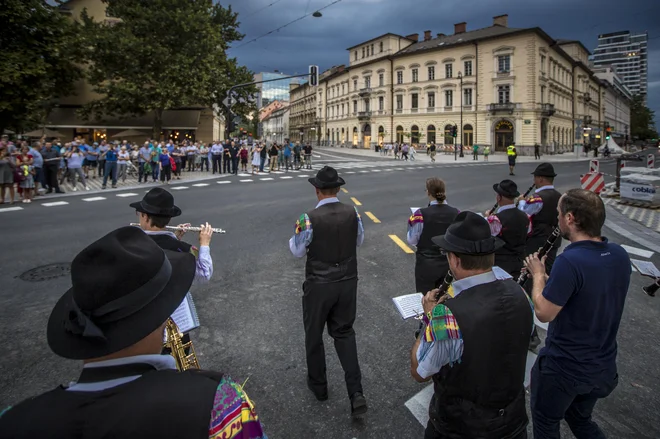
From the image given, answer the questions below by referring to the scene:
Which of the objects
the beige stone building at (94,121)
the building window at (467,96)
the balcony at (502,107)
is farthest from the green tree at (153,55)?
the building window at (467,96)

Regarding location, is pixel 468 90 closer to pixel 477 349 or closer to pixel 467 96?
pixel 467 96

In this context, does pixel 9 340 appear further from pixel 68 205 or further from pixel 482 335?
pixel 68 205

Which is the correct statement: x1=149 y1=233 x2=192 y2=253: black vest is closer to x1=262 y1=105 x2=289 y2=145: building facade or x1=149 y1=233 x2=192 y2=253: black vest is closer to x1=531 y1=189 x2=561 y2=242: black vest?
x1=531 y1=189 x2=561 y2=242: black vest

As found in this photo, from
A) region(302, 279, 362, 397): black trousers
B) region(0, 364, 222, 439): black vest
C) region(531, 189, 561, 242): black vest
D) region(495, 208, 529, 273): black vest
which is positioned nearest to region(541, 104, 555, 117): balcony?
region(531, 189, 561, 242): black vest

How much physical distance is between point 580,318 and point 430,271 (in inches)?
82.2

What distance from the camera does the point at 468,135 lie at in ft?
195

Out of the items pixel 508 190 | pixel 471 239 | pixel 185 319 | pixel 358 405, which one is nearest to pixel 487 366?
pixel 471 239

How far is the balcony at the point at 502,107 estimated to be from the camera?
54.1 metres

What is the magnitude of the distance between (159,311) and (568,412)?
2.83 meters

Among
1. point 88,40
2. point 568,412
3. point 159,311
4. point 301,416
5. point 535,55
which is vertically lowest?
point 301,416

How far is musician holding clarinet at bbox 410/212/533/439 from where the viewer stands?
85.5 inches

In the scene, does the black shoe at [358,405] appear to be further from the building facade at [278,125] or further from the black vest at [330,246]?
the building facade at [278,125]

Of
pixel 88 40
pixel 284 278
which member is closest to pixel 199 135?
pixel 88 40

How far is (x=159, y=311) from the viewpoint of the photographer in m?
1.50
